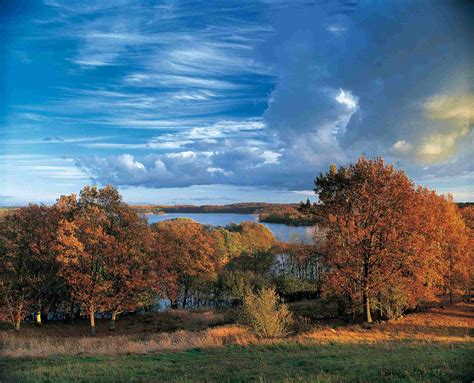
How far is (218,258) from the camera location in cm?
5981

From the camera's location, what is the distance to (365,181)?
92.0ft

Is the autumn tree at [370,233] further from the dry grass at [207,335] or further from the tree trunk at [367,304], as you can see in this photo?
the dry grass at [207,335]

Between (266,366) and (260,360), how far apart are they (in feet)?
5.56

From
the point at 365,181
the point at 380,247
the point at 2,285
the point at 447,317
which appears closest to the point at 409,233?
the point at 380,247

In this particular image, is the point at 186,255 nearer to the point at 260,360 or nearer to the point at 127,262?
the point at 127,262

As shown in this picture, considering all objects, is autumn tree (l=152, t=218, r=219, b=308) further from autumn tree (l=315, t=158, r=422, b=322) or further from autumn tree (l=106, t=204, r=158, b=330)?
autumn tree (l=315, t=158, r=422, b=322)

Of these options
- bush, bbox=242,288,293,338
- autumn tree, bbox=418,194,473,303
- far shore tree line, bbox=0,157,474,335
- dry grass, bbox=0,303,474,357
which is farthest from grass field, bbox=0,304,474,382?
autumn tree, bbox=418,194,473,303

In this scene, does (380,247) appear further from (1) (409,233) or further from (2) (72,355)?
(2) (72,355)

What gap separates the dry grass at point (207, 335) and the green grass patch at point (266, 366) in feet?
6.41

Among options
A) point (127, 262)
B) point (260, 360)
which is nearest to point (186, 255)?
point (127, 262)

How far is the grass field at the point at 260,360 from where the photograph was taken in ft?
38.9

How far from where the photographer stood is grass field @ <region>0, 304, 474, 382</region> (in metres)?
11.9

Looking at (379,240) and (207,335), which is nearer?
(207,335)

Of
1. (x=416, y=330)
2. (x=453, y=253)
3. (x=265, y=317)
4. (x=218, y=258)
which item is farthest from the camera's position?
(x=218, y=258)
